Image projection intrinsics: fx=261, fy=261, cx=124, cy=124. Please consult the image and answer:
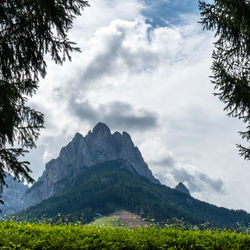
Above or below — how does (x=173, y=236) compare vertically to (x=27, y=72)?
below

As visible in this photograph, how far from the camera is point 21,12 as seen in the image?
288 inches

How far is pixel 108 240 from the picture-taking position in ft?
24.4

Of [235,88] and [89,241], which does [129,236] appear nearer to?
[89,241]

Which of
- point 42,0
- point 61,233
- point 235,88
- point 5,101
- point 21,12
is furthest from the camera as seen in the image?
point 235,88

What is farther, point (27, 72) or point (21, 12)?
point (27, 72)

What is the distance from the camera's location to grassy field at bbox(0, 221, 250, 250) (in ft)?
22.6

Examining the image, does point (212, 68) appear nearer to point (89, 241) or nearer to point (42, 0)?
point (42, 0)

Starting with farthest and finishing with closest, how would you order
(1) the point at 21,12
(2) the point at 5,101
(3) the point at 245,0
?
(3) the point at 245,0 < (1) the point at 21,12 < (2) the point at 5,101

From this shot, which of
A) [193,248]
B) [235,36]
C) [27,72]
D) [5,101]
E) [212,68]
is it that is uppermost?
[235,36]

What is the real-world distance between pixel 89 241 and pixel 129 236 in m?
1.25

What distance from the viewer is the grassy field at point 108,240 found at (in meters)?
6.89

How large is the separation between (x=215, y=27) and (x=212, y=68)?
1744 millimetres

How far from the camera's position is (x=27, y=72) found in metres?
7.88

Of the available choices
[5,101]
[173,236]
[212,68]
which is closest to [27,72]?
[5,101]
